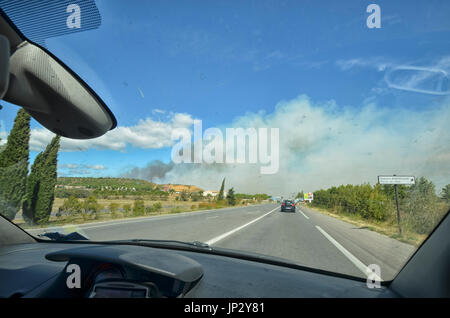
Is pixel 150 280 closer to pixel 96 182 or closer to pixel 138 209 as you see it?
pixel 96 182

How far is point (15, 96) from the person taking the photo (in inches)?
48.4

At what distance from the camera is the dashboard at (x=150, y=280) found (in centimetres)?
128

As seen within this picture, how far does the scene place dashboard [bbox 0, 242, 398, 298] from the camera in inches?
50.2

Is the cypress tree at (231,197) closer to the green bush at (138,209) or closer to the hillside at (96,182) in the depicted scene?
the green bush at (138,209)

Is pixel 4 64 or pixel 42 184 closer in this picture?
pixel 4 64

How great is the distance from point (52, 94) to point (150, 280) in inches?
47.1

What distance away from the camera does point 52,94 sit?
1.28 m

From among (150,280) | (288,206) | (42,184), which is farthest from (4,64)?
(288,206)

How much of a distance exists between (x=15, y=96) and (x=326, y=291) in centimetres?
220

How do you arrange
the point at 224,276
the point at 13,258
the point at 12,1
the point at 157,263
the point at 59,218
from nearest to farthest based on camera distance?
the point at 12,1, the point at 157,263, the point at 224,276, the point at 13,258, the point at 59,218

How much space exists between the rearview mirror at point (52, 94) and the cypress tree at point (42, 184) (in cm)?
1578

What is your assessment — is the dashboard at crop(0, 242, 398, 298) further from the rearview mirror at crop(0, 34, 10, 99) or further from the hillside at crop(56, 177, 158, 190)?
the hillside at crop(56, 177, 158, 190)
